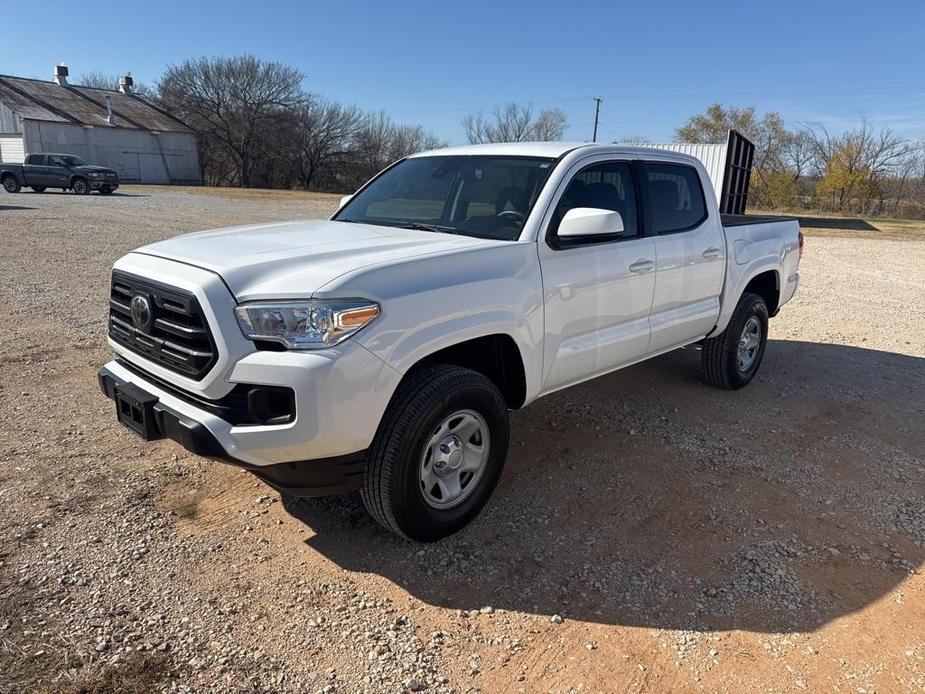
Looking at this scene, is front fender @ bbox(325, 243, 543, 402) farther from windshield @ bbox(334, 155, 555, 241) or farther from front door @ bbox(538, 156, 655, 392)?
windshield @ bbox(334, 155, 555, 241)

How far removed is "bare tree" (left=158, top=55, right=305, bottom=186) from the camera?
169 ft

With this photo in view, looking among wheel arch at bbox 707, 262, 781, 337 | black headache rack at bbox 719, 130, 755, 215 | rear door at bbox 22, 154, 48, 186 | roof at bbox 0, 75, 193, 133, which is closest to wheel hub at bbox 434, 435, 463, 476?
wheel arch at bbox 707, 262, 781, 337

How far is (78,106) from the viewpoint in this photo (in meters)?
44.5

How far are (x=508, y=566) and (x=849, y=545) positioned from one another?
180 cm

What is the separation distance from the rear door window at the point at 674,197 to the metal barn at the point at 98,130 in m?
46.6

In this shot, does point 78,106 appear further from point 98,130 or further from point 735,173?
point 735,173

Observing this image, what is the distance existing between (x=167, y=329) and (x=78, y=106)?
50397 mm

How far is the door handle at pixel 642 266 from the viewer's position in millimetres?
4250

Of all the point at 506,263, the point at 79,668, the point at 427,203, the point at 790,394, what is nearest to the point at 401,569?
the point at 79,668

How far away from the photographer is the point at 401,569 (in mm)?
3180

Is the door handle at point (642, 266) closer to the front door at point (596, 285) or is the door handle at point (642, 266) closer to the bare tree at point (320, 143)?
the front door at point (596, 285)

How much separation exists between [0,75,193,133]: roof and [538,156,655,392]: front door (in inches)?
1858

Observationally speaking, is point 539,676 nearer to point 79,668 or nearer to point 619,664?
point 619,664

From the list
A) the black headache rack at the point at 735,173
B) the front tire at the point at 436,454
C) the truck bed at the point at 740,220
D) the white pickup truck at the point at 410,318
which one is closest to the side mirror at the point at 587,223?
the white pickup truck at the point at 410,318
